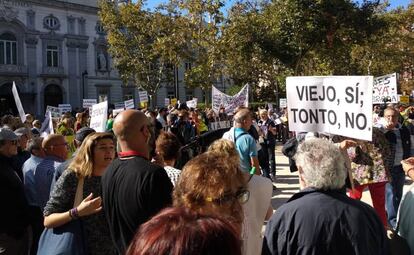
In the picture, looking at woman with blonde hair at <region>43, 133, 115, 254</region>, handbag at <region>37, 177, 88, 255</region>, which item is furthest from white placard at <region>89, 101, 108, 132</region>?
handbag at <region>37, 177, 88, 255</region>

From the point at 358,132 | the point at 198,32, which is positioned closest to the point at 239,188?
the point at 358,132

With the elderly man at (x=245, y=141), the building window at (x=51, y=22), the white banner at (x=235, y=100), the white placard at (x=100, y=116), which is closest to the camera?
the elderly man at (x=245, y=141)

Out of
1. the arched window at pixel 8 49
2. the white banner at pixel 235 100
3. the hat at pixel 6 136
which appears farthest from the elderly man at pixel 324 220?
the arched window at pixel 8 49

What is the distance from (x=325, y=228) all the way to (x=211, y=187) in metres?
0.67

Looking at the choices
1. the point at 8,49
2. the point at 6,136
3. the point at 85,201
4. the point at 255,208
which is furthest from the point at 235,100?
the point at 8,49

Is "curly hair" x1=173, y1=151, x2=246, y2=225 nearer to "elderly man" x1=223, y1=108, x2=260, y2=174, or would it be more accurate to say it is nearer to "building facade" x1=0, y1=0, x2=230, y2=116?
"elderly man" x1=223, y1=108, x2=260, y2=174

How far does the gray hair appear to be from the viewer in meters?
2.87

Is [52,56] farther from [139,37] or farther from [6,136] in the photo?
[6,136]

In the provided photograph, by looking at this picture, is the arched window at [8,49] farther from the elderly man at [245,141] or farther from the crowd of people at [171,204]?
the crowd of people at [171,204]

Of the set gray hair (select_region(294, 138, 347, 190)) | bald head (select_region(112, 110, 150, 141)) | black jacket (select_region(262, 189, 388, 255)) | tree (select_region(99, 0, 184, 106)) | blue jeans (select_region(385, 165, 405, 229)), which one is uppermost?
tree (select_region(99, 0, 184, 106))

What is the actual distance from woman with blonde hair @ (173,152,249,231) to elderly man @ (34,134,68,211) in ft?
7.70

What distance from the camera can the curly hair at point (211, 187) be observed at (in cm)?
269

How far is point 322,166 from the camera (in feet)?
9.49

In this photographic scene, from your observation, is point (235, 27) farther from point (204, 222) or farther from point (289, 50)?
point (204, 222)
